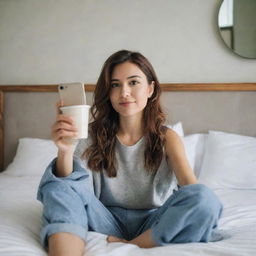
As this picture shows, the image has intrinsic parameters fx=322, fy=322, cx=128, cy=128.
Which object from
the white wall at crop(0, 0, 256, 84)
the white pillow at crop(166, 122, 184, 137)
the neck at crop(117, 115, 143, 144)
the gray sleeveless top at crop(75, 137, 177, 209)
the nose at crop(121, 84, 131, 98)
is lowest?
the gray sleeveless top at crop(75, 137, 177, 209)

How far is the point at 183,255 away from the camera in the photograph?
2.88 feet

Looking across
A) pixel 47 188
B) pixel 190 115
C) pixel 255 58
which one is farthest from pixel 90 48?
pixel 47 188

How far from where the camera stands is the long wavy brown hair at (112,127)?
1280 millimetres

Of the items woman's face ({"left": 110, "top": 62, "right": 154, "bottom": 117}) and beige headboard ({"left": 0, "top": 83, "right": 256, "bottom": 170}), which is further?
beige headboard ({"left": 0, "top": 83, "right": 256, "bottom": 170})

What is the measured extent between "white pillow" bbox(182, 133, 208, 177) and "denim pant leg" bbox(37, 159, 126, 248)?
0.94 m

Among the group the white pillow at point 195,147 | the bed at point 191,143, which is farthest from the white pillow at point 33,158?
the white pillow at point 195,147

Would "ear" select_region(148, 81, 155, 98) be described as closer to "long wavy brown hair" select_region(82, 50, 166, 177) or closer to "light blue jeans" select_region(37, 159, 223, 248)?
"long wavy brown hair" select_region(82, 50, 166, 177)

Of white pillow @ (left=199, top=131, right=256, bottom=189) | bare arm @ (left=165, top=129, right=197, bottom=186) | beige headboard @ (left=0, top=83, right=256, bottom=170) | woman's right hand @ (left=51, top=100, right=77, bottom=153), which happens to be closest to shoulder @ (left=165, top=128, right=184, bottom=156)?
bare arm @ (left=165, top=129, right=197, bottom=186)

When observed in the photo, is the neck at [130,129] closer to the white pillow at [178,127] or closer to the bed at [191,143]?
the bed at [191,143]

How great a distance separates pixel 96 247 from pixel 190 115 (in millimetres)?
1406

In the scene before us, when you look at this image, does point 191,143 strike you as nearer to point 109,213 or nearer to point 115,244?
point 109,213

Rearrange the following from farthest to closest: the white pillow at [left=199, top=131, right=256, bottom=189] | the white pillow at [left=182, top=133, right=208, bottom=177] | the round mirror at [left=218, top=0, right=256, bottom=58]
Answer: the round mirror at [left=218, top=0, right=256, bottom=58] < the white pillow at [left=182, top=133, right=208, bottom=177] < the white pillow at [left=199, top=131, right=256, bottom=189]

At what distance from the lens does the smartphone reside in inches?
39.8

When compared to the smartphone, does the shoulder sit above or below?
below
